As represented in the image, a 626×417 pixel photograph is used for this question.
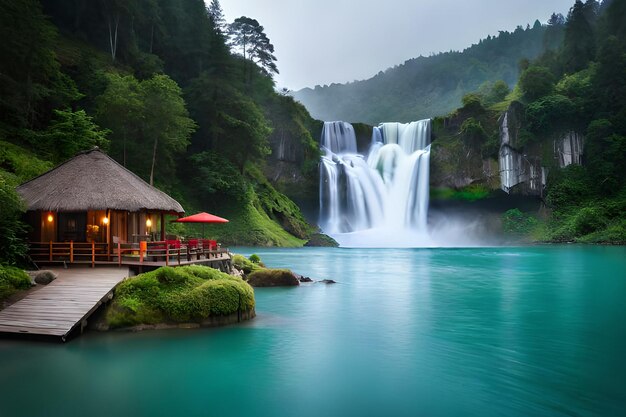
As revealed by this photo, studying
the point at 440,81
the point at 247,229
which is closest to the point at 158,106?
the point at 247,229

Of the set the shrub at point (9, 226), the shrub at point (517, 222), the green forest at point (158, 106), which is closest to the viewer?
the shrub at point (9, 226)

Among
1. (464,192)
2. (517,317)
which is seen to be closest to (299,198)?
(464,192)

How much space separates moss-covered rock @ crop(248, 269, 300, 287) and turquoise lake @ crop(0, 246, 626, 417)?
3.70 m

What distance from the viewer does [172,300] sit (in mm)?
13922

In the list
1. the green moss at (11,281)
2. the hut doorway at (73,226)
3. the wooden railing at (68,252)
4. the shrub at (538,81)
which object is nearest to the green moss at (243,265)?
the wooden railing at (68,252)

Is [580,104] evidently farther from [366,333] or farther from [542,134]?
[366,333]

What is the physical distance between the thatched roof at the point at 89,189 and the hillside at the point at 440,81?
139949 mm

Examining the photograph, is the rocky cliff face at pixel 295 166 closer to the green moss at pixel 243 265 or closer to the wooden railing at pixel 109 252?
the green moss at pixel 243 265

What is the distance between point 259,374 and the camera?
10.9 metres

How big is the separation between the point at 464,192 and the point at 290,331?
5806 centimetres

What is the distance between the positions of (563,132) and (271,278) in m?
59.3

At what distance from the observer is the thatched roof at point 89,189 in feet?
59.6

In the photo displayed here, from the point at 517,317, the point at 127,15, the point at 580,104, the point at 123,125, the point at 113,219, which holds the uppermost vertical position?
the point at 127,15

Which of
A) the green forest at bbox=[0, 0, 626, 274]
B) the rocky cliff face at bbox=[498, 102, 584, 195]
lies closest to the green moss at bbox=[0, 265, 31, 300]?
the green forest at bbox=[0, 0, 626, 274]
